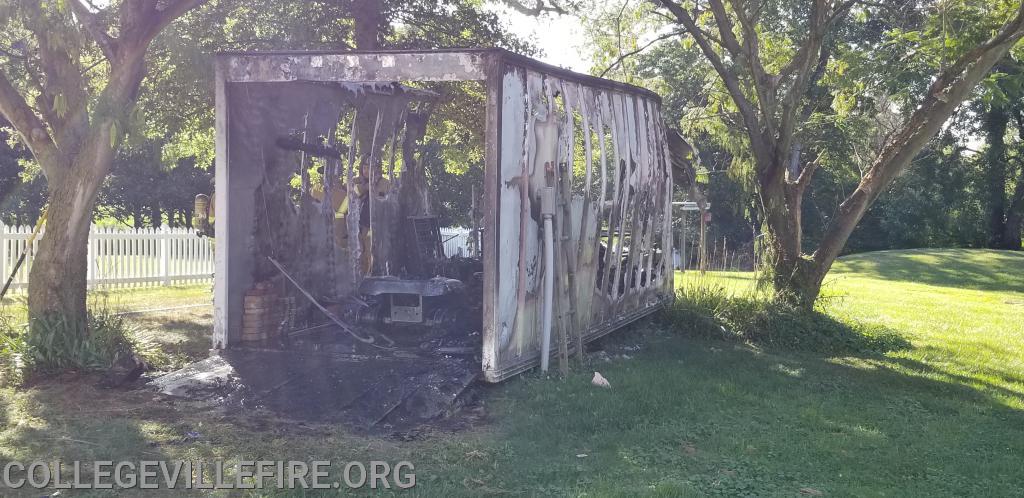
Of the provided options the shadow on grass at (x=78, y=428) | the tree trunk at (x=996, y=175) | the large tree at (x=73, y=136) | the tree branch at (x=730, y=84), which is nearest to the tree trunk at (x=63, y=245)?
the large tree at (x=73, y=136)

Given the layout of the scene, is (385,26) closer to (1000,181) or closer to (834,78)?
(834,78)

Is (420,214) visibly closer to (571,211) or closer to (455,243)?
(571,211)

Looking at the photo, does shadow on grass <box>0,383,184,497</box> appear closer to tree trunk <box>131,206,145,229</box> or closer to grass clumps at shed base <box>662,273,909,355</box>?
grass clumps at shed base <box>662,273,909,355</box>

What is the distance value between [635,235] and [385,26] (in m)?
5.55

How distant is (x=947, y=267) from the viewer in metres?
23.1

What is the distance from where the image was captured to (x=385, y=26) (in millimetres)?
11594

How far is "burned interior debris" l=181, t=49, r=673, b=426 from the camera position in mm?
6285

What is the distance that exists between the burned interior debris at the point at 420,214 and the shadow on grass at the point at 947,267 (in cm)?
1477

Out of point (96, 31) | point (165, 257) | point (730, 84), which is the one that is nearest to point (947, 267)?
point (730, 84)

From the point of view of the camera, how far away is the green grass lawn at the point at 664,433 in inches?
178

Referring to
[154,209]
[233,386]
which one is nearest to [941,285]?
[233,386]

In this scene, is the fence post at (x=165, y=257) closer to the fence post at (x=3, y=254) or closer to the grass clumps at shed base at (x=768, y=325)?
the fence post at (x=3, y=254)

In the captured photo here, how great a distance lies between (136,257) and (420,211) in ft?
25.9

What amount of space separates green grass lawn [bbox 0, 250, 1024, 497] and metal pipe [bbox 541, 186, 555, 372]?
34 cm
